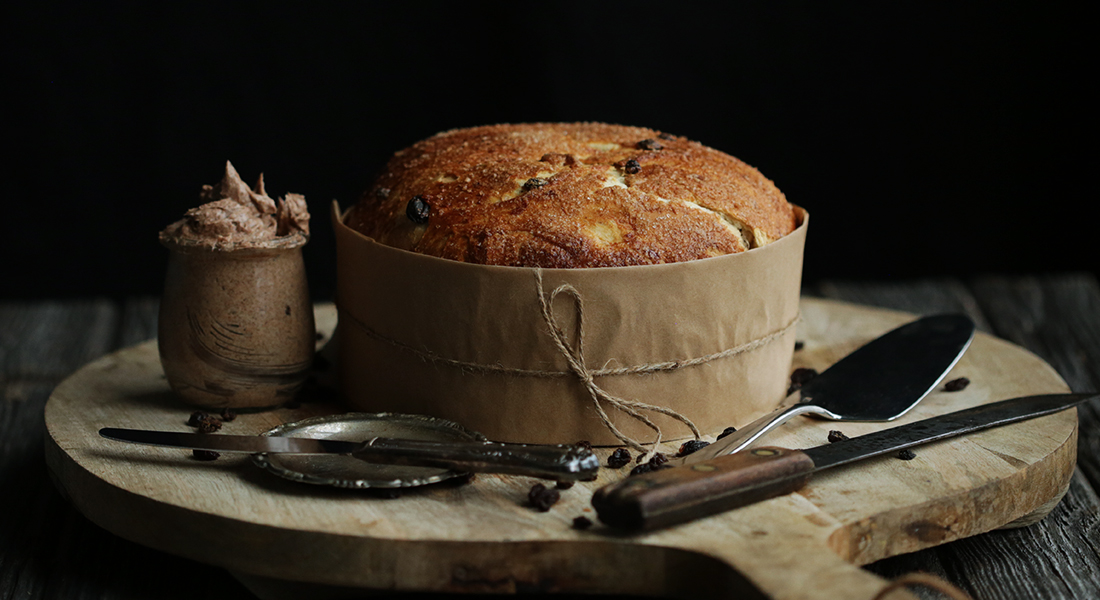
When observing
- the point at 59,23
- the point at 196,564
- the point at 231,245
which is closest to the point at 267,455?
the point at 196,564

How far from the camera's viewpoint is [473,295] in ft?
6.96

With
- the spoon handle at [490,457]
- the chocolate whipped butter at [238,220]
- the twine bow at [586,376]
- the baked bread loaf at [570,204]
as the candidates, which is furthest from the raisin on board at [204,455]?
the twine bow at [586,376]

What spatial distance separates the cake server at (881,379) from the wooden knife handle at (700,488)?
0.19 meters

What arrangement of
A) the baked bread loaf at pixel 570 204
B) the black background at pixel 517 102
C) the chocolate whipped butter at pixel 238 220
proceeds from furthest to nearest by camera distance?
the black background at pixel 517 102 < the chocolate whipped butter at pixel 238 220 < the baked bread loaf at pixel 570 204

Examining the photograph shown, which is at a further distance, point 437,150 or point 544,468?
point 437,150

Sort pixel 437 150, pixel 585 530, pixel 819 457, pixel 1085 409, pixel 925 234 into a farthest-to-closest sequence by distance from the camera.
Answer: pixel 925 234 → pixel 1085 409 → pixel 437 150 → pixel 819 457 → pixel 585 530

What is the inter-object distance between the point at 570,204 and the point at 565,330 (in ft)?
0.91

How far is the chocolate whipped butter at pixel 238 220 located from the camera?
2250 mm

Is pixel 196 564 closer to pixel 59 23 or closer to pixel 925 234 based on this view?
pixel 59 23

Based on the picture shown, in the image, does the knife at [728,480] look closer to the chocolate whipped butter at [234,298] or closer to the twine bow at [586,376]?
the twine bow at [586,376]

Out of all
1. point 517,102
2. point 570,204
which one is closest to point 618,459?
point 570,204

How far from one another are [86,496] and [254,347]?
490 mm

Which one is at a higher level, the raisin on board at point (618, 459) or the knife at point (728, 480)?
the knife at point (728, 480)

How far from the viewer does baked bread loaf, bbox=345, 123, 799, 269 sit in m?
2.13
